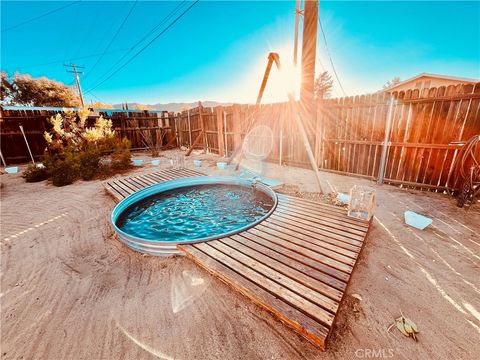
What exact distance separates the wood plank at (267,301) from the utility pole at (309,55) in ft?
19.7

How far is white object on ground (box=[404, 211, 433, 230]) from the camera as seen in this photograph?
A: 3241mm

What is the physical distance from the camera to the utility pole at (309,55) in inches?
226

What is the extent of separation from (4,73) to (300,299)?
35.2 m

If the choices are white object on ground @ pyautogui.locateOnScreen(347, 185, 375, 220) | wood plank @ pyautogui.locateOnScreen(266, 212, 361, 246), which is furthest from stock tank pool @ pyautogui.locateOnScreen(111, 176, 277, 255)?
white object on ground @ pyautogui.locateOnScreen(347, 185, 375, 220)

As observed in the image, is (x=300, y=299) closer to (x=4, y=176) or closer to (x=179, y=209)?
(x=179, y=209)

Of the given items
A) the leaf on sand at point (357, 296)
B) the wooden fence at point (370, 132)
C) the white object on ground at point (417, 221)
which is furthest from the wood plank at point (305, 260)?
the wooden fence at point (370, 132)

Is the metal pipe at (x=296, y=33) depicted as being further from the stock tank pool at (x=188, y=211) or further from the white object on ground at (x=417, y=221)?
the white object on ground at (x=417, y=221)

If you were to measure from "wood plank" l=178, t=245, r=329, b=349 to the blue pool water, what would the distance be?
3.78 ft

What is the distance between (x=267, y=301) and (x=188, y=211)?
10.3 feet

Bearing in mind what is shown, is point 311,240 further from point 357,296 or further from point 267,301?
point 267,301

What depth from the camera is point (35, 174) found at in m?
6.83

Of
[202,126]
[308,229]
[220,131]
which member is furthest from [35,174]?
[308,229]

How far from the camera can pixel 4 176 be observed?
7.47 meters

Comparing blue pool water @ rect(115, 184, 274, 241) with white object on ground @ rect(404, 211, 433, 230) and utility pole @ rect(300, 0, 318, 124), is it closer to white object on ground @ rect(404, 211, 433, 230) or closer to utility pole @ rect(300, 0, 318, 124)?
white object on ground @ rect(404, 211, 433, 230)
